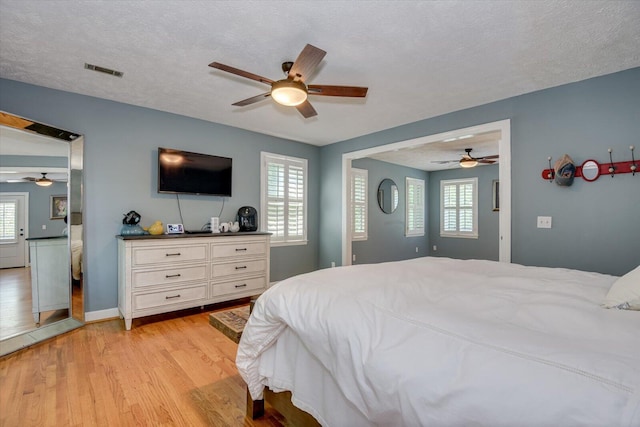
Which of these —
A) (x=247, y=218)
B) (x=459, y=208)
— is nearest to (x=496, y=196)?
(x=459, y=208)

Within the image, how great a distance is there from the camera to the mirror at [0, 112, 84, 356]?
110 inches

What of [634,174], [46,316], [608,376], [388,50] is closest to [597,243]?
[634,174]

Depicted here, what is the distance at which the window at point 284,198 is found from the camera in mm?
4895

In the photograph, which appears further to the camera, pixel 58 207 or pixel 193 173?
pixel 193 173

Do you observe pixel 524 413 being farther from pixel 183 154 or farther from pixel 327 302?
pixel 183 154

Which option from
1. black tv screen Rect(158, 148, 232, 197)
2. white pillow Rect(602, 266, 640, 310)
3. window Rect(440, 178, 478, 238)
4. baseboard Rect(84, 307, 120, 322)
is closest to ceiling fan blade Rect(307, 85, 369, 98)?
white pillow Rect(602, 266, 640, 310)

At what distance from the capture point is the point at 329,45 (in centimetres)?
237

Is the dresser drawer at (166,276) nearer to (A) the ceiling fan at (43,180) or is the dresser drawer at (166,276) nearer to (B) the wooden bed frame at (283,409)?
(A) the ceiling fan at (43,180)

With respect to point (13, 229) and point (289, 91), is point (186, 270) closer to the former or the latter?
point (13, 229)

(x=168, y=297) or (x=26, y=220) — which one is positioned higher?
(x=26, y=220)

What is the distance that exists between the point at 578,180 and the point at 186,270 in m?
4.21

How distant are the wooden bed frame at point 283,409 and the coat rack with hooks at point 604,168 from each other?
321 centimetres

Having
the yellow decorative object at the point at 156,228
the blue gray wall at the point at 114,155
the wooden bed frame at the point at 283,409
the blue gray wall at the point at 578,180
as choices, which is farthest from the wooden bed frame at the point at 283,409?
the blue gray wall at the point at 578,180

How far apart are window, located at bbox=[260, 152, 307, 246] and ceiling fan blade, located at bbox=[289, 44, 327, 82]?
8.61 ft
